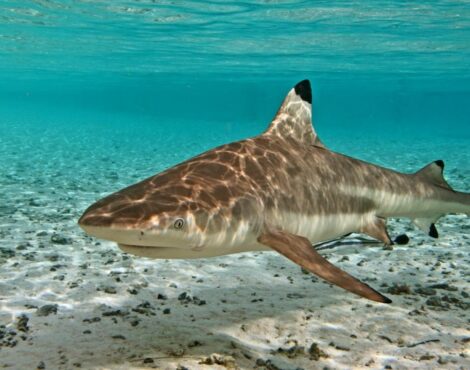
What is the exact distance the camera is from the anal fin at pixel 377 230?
553 centimetres

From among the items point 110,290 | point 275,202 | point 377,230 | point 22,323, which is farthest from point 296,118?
point 22,323

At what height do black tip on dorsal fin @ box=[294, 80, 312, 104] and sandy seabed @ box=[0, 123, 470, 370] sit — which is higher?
black tip on dorsal fin @ box=[294, 80, 312, 104]

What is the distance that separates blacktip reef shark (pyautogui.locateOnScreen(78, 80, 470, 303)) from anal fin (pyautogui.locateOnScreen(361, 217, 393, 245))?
1 centimetres

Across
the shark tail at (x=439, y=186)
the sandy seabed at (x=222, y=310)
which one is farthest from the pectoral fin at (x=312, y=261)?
the shark tail at (x=439, y=186)

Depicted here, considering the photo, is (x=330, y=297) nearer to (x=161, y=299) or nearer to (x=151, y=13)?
(x=161, y=299)

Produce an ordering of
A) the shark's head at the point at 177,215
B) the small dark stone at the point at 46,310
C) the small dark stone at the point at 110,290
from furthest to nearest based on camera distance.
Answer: the small dark stone at the point at 110,290, the small dark stone at the point at 46,310, the shark's head at the point at 177,215

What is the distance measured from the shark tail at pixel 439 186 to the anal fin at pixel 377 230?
0.92 m

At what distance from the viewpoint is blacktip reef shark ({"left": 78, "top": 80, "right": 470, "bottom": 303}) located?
322 cm

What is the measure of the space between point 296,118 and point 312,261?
2403 millimetres

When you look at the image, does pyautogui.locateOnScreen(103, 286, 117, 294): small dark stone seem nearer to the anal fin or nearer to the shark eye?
the shark eye

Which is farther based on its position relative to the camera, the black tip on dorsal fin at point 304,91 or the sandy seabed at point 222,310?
the black tip on dorsal fin at point 304,91

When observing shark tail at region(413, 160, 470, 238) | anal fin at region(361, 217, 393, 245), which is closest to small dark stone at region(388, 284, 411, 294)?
shark tail at region(413, 160, 470, 238)

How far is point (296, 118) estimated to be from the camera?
17.9 ft

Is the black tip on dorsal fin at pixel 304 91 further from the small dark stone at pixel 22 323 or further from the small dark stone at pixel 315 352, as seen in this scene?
the small dark stone at pixel 22 323
